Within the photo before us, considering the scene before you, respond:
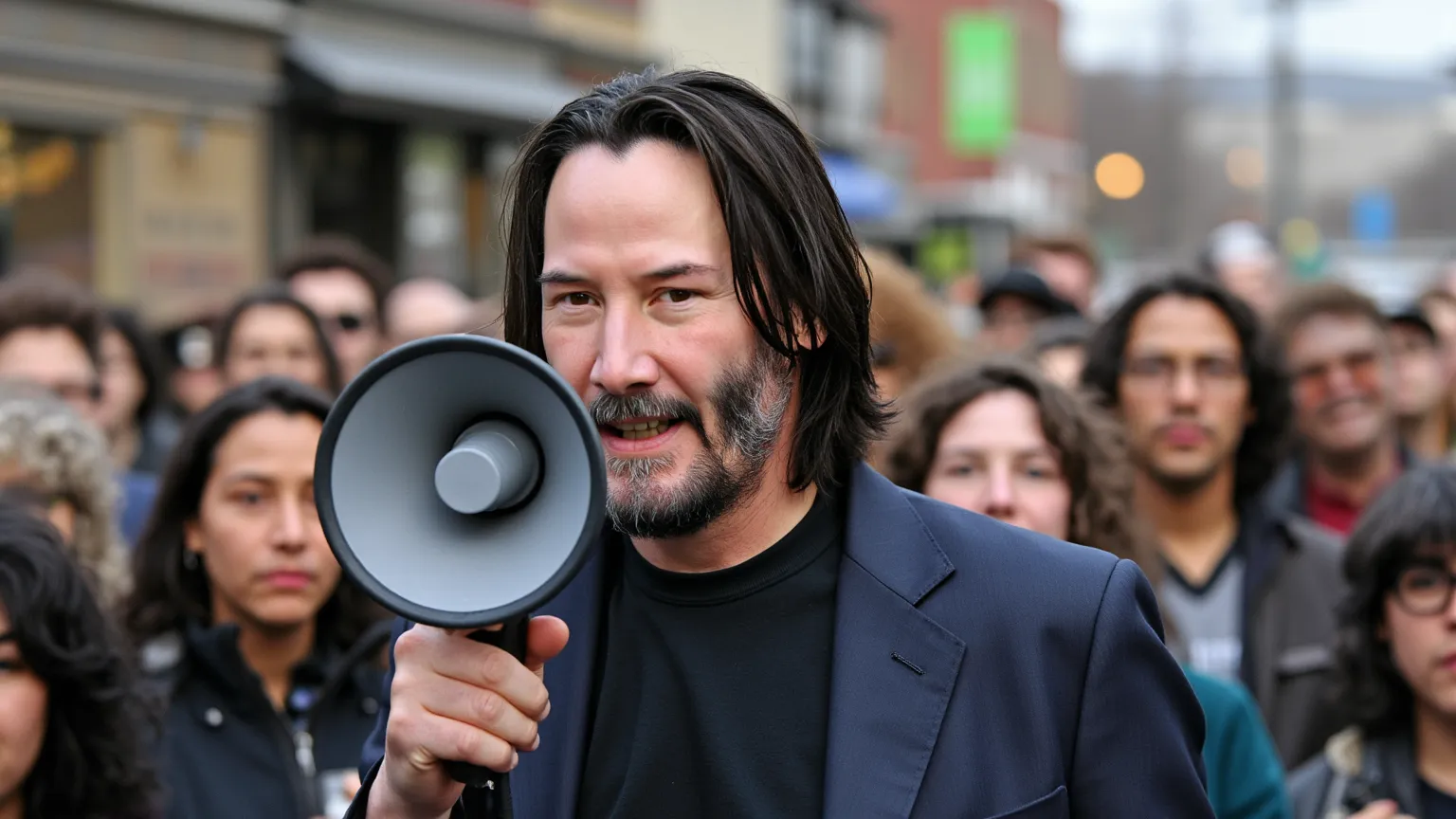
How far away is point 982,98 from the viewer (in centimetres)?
3259

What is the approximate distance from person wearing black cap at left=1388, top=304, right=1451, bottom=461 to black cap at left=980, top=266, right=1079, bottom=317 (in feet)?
4.87

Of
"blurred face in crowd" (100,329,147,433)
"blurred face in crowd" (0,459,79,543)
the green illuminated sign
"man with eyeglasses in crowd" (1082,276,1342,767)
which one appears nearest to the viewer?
"blurred face in crowd" (0,459,79,543)

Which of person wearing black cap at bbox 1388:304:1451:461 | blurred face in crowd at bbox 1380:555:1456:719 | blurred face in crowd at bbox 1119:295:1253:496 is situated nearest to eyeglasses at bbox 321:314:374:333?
blurred face in crowd at bbox 1119:295:1253:496

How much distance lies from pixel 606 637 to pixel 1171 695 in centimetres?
79

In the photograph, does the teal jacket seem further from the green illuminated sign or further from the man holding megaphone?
the green illuminated sign

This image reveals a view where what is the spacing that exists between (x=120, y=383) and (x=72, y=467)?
7.49 ft

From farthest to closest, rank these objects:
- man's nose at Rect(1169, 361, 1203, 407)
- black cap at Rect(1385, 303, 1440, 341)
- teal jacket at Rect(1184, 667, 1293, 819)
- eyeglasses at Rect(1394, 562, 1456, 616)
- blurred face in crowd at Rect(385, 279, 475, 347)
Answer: black cap at Rect(1385, 303, 1440, 341), blurred face in crowd at Rect(385, 279, 475, 347), man's nose at Rect(1169, 361, 1203, 407), eyeglasses at Rect(1394, 562, 1456, 616), teal jacket at Rect(1184, 667, 1293, 819)

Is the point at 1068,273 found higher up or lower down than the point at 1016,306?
higher up

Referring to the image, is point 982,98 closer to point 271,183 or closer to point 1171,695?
point 271,183

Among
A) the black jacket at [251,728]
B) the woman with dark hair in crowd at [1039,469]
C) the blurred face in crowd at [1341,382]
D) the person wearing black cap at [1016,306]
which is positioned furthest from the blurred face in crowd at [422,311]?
the woman with dark hair in crowd at [1039,469]

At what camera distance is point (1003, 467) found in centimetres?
417

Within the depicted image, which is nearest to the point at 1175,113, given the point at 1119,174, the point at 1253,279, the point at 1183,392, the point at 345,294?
the point at 1119,174

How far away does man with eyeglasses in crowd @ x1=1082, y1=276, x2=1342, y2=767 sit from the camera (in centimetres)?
488

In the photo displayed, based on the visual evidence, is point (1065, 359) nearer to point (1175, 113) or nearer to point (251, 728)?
point (251, 728)
